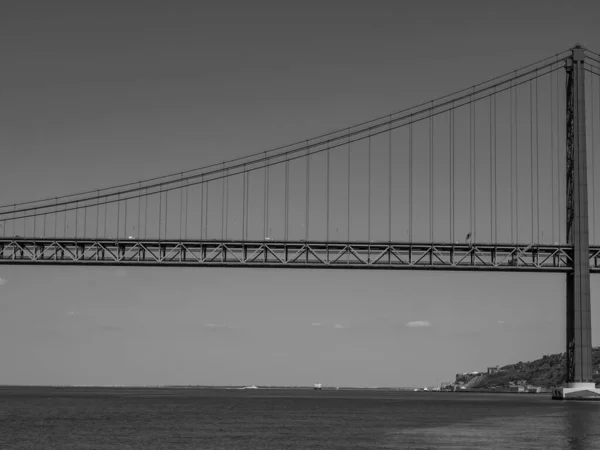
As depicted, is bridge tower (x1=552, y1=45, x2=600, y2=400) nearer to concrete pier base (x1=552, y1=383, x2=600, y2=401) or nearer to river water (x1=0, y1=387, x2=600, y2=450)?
concrete pier base (x1=552, y1=383, x2=600, y2=401)

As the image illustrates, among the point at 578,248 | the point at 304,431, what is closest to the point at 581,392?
the point at 578,248

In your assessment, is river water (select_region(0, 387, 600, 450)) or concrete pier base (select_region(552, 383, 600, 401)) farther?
concrete pier base (select_region(552, 383, 600, 401))

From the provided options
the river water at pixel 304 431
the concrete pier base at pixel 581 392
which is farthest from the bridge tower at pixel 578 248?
the river water at pixel 304 431

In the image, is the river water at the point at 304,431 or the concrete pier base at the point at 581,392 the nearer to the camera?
the river water at the point at 304,431

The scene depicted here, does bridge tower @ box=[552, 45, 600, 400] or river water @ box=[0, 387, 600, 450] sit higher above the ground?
bridge tower @ box=[552, 45, 600, 400]

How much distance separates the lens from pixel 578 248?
8662 cm

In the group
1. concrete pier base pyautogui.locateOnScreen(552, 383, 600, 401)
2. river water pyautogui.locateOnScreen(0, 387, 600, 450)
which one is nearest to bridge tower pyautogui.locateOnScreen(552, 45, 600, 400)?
concrete pier base pyautogui.locateOnScreen(552, 383, 600, 401)

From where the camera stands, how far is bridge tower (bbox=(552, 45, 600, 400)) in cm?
8538

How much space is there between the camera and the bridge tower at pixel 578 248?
85375mm

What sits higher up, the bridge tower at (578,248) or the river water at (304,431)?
the bridge tower at (578,248)

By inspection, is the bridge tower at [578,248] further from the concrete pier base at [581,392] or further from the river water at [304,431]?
the river water at [304,431]

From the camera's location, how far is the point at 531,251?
87.1 metres

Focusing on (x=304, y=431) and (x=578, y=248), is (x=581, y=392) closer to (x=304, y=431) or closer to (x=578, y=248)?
(x=578, y=248)

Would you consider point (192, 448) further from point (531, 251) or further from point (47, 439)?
point (531, 251)
